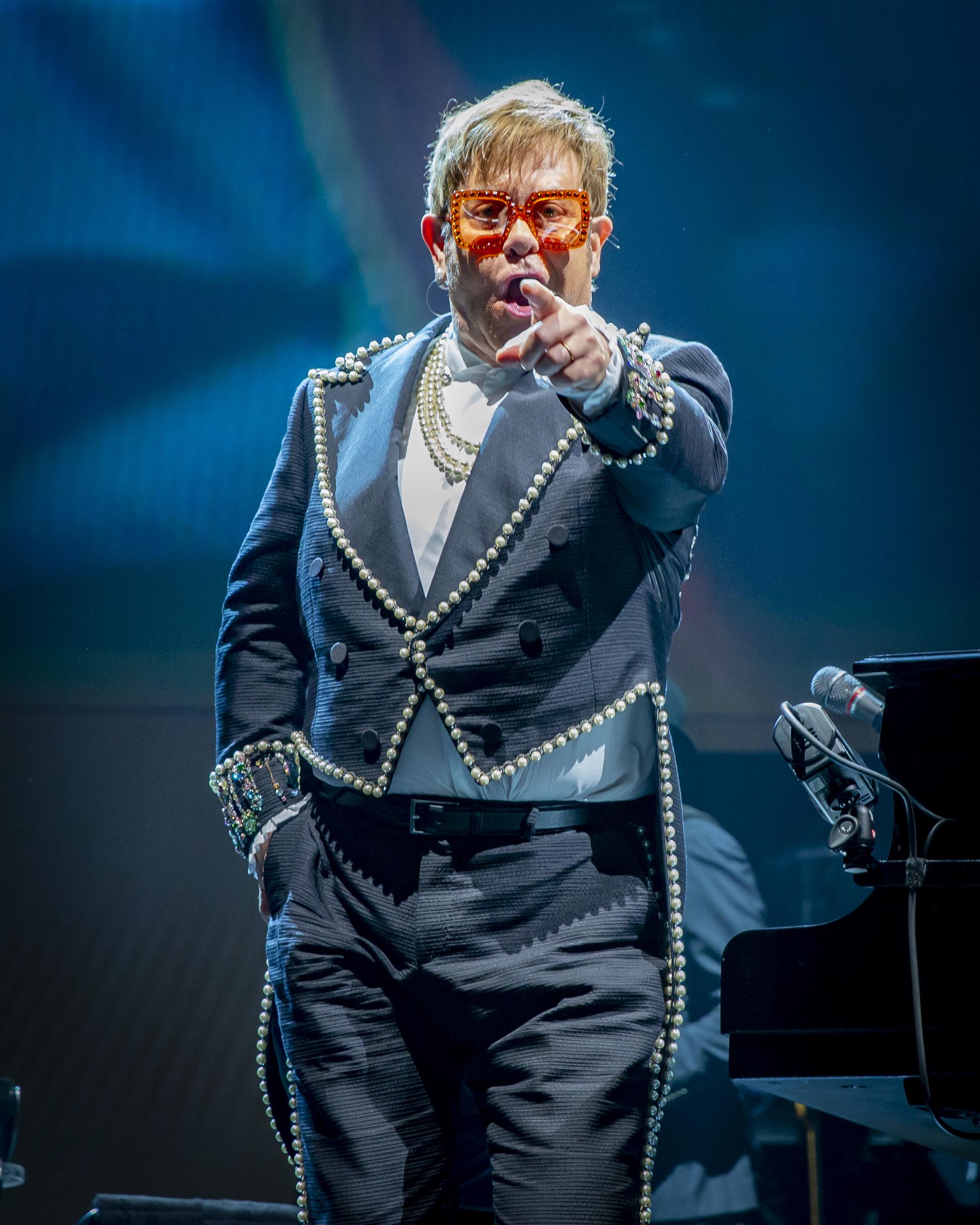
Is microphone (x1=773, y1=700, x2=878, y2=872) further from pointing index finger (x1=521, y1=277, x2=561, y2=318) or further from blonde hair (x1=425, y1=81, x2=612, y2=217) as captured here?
blonde hair (x1=425, y1=81, x2=612, y2=217)

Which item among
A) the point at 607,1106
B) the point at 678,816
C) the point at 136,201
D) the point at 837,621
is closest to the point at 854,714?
the point at 678,816

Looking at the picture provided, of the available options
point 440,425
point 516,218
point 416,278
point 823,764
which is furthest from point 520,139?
point 416,278

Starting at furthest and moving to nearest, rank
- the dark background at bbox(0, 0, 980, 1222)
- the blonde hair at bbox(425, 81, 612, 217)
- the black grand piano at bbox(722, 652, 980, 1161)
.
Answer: the dark background at bbox(0, 0, 980, 1222) < the blonde hair at bbox(425, 81, 612, 217) < the black grand piano at bbox(722, 652, 980, 1161)

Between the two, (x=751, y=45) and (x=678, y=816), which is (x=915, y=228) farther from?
(x=678, y=816)

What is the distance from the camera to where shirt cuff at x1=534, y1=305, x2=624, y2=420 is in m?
1.13

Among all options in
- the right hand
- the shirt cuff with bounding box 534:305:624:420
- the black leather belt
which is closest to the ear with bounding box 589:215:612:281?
the shirt cuff with bounding box 534:305:624:420

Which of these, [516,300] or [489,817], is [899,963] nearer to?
[489,817]

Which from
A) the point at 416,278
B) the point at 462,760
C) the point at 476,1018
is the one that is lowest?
the point at 476,1018

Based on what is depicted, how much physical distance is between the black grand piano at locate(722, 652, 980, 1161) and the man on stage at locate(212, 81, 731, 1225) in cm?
11

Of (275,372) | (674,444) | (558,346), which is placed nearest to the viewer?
(558,346)

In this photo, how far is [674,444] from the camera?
1.21 m

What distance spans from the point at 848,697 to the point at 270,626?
717 mm

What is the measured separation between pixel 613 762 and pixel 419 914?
259 mm

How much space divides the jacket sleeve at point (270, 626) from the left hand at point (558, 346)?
54cm
